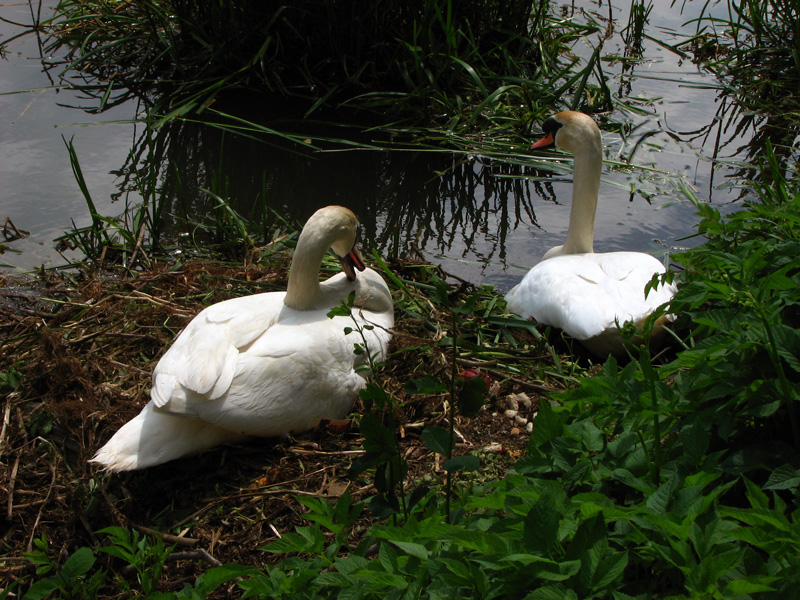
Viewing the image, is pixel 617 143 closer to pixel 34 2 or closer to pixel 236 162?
pixel 236 162

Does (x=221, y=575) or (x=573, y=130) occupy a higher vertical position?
(x=573, y=130)

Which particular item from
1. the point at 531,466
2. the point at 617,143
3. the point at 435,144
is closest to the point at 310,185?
the point at 435,144

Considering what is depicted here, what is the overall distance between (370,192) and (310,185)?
44 centimetres

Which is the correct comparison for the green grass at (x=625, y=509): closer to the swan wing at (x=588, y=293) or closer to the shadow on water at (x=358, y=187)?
the swan wing at (x=588, y=293)

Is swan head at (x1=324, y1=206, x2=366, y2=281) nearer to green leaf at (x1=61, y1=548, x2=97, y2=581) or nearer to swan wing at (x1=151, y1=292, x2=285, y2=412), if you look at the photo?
swan wing at (x1=151, y1=292, x2=285, y2=412)

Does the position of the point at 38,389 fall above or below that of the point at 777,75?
below

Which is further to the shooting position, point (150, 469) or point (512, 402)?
point (512, 402)

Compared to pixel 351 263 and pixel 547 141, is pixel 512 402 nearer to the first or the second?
pixel 351 263

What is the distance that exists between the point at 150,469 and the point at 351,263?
A: 1.31 metres

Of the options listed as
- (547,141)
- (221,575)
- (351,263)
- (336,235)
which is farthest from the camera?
(547,141)

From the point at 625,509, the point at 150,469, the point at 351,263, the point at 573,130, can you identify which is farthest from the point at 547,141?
the point at 625,509

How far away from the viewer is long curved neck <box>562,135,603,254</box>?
448 cm

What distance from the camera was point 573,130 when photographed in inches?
181

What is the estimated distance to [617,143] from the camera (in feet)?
20.9
